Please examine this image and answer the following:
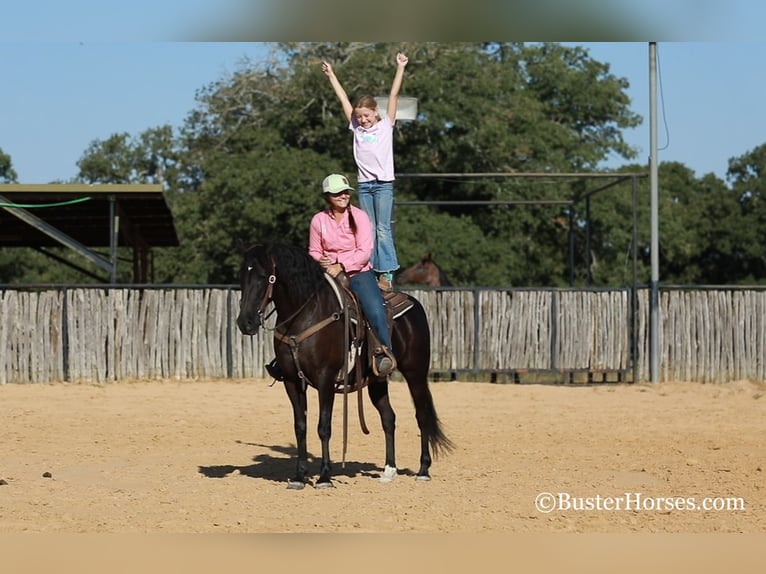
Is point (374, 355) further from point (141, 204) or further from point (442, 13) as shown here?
point (141, 204)

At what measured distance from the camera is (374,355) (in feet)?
27.9

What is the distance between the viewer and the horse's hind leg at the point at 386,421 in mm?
8836

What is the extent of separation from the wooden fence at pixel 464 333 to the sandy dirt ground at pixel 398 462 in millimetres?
745

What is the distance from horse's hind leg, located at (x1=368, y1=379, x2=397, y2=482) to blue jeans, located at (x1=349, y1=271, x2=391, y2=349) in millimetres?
693

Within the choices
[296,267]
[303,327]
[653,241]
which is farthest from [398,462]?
[653,241]

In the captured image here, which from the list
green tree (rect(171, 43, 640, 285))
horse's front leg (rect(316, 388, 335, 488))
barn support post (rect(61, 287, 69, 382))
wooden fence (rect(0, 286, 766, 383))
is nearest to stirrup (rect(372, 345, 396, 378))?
horse's front leg (rect(316, 388, 335, 488))

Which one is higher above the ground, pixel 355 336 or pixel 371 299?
pixel 371 299

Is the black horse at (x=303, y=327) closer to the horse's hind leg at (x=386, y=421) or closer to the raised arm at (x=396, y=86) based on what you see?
the horse's hind leg at (x=386, y=421)

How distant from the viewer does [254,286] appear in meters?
7.76

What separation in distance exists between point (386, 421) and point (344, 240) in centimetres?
167

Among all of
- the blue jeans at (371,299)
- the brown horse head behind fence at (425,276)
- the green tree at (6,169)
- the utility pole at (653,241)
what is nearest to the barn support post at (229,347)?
the brown horse head behind fence at (425,276)

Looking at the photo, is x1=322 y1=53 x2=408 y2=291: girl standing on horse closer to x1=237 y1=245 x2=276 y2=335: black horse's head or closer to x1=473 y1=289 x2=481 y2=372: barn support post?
x1=237 y1=245 x2=276 y2=335: black horse's head

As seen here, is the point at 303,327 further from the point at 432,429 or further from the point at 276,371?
the point at 432,429

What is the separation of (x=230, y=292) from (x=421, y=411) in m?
9.63
